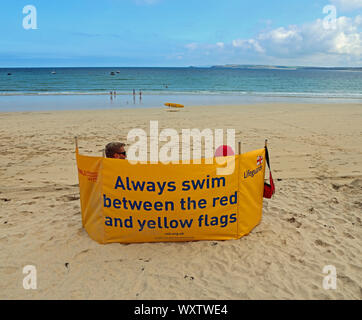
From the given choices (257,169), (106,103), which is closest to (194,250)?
(257,169)

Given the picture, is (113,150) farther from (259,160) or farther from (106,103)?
(106,103)

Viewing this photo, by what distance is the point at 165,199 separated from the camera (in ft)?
12.7

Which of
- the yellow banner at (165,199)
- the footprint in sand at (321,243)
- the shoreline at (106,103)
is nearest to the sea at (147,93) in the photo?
the shoreline at (106,103)

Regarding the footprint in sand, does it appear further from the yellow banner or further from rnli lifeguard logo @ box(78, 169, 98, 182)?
rnli lifeguard logo @ box(78, 169, 98, 182)

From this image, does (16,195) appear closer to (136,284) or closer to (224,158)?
(136,284)

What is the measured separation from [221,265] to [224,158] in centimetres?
141

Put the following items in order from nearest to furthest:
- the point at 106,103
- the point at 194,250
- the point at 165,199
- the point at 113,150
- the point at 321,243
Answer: the point at 165,199
the point at 194,250
the point at 321,243
the point at 113,150
the point at 106,103

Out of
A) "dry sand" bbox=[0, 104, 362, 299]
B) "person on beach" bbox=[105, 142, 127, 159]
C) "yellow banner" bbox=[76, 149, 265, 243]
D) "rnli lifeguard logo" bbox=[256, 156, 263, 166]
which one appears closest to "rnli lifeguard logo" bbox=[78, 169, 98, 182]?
"yellow banner" bbox=[76, 149, 265, 243]

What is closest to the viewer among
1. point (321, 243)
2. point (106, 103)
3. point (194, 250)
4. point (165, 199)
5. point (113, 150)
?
point (165, 199)

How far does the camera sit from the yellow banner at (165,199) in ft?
12.6

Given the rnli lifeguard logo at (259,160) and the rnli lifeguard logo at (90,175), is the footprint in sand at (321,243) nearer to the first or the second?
the rnli lifeguard logo at (259,160)

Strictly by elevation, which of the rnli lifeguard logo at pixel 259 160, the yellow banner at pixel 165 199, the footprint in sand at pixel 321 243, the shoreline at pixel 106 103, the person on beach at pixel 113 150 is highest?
the shoreline at pixel 106 103

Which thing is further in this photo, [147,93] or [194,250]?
[147,93]
